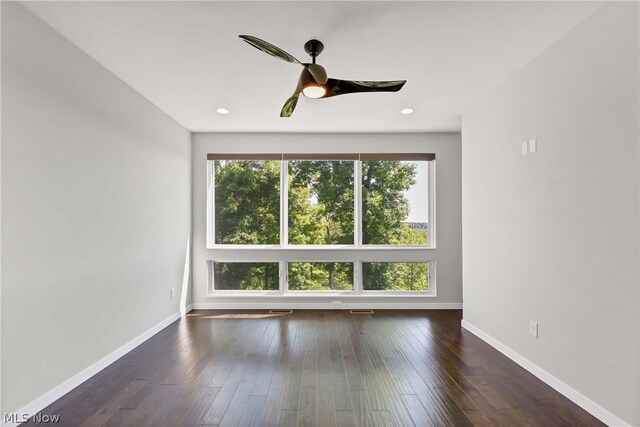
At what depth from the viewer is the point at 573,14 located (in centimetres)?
218

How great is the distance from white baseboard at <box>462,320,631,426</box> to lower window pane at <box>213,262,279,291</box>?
2837mm

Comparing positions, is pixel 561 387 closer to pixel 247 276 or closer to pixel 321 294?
pixel 321 294

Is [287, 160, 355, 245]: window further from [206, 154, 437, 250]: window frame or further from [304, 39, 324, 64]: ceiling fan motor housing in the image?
[304, 39, 324, 64]: ceiling fan motor housing

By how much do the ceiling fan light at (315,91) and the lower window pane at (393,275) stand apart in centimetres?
304

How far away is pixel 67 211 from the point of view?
2.43 meters

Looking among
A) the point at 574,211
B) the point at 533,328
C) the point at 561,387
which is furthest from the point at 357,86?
the point at 561,387

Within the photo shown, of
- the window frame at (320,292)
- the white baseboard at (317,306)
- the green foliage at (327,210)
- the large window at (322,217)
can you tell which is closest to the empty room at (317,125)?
the white baseboard at (317,306)

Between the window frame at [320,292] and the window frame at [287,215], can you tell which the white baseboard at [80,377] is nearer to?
the window frame at [320,292]

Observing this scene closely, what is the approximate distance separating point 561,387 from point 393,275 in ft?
8.66

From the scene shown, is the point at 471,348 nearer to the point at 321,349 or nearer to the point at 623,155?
the point at 321,349

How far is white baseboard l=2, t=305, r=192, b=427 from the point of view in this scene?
2.13 meters

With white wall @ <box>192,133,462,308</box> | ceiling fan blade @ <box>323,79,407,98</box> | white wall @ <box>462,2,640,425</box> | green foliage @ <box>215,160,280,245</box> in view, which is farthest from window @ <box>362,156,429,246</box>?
ceiling fan blade @ <box>323,79,407,98</box>

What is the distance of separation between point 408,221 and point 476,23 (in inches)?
121

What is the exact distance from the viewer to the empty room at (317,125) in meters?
2.05
